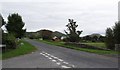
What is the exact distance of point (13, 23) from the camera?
7950cm

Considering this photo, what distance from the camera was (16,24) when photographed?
79.5 m

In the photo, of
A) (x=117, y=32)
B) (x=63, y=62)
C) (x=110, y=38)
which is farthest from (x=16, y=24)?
(x=63, y=62)

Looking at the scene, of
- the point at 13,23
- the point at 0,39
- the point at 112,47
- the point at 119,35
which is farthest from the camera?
the point at 13,23

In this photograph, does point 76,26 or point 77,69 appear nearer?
point 77,69

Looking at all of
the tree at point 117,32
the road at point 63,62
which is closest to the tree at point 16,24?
the tree at point 117,32

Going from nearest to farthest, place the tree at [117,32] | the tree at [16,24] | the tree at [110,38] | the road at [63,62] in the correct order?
the road at [63,62]
the tree at [117,32]
the tree at [110,38]
the tree at [16,24]

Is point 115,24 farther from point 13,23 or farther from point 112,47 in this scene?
point 13,23

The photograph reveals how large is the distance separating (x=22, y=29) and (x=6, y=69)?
66.9m

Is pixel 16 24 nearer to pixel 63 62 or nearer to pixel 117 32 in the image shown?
pixel 117 32

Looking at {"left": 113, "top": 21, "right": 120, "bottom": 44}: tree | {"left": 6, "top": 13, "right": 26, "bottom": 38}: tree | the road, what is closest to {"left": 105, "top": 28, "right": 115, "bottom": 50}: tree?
{"left": 113, "top": 21, "right": 120, "bottom": 44}: tree

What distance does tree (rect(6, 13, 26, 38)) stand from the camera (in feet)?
256

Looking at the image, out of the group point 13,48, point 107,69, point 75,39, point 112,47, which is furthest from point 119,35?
point 75,39

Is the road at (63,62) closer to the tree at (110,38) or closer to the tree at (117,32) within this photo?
the tree at (117,32)

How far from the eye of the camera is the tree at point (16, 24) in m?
77.9
